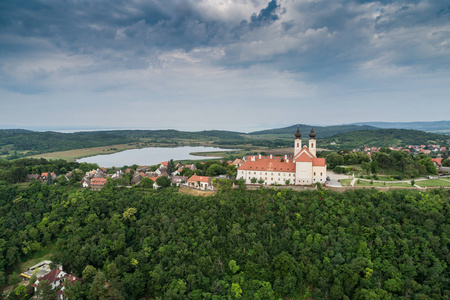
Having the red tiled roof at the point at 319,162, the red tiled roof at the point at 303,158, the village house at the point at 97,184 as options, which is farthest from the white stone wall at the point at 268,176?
the village house at the point at 97,184

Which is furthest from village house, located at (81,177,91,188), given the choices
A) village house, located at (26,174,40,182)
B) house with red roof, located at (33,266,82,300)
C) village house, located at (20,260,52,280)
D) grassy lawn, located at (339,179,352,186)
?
grassy lawn, located at (339,179,352,186)

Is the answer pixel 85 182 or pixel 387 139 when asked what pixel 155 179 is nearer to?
pixel 85 182

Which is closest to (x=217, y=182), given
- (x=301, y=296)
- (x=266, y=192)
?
(x=266, y=192)

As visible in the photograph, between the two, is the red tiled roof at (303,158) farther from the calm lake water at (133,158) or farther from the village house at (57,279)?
the calm lake water at (133,158)

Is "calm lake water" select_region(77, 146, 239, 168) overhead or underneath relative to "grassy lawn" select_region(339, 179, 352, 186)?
underneath

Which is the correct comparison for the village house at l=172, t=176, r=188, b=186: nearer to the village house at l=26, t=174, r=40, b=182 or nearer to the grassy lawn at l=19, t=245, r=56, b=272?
the grassy lawn at l=19, t=245, r=56, b=272

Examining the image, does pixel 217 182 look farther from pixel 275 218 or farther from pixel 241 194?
pixel 275 218
